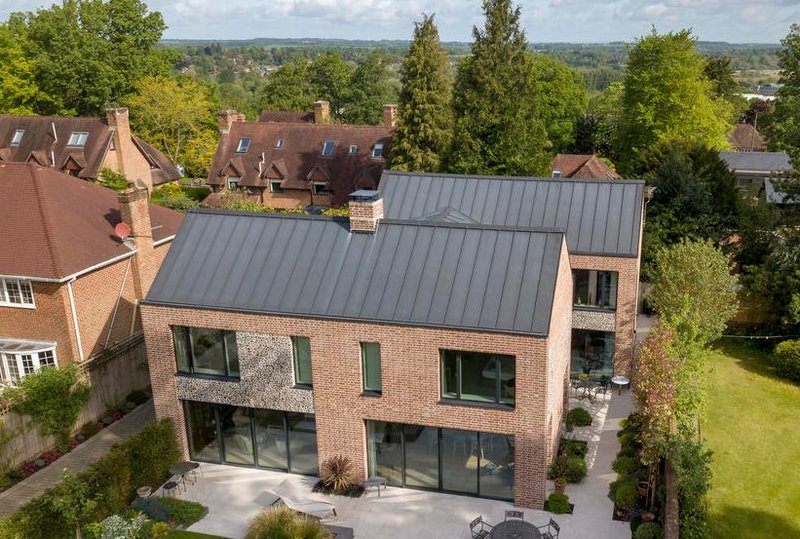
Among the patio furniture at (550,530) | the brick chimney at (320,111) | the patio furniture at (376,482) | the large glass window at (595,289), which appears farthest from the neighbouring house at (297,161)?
the patio furniture at (550,530)

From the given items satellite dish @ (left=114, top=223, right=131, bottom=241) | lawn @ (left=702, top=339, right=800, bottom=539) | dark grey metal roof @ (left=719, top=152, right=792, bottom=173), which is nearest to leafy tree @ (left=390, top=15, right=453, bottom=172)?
satellite dish @ (left=114, top=223, right=131, bottom=241)

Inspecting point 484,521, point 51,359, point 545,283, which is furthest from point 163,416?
point 545,283

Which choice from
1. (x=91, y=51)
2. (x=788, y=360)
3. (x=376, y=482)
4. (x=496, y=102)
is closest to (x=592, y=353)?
(x=788, y=360)

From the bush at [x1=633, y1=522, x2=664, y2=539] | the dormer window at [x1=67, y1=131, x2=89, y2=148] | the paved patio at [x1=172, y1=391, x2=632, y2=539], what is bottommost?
the paved patio at [x1=172, y1=391, x2=632, y2=539]

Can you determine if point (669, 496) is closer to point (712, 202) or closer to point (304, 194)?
point (712, 202)

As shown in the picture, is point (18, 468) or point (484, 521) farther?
point (18, 468)

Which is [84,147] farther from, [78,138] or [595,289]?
[595,289]

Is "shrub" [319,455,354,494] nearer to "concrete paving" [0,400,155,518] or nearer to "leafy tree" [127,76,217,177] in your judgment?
"concrete paving" [0,400,155,518]
